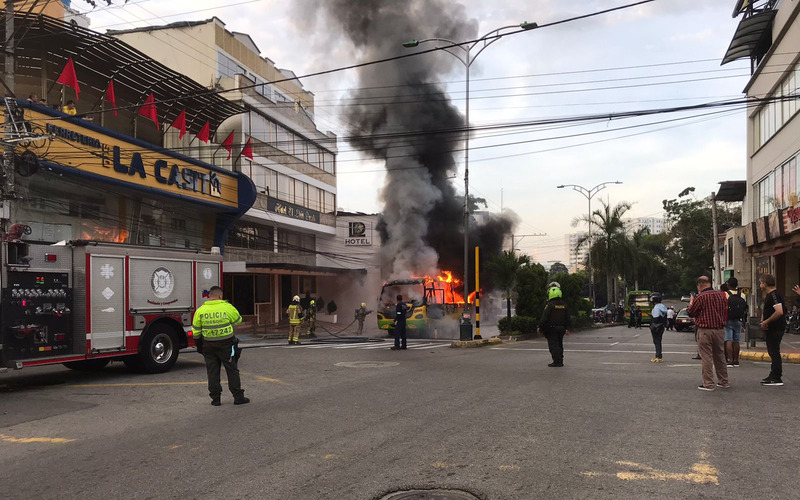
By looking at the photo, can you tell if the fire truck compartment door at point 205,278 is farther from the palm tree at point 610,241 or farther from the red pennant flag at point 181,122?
the palm tree at point 610,241

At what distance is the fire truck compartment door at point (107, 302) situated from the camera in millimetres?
9984

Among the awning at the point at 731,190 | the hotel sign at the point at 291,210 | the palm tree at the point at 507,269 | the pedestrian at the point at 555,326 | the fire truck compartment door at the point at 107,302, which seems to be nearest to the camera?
the fire truck compartment door at the point at 107,302

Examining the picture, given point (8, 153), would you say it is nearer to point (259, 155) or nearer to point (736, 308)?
point (259, 155)

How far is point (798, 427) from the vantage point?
5781mm

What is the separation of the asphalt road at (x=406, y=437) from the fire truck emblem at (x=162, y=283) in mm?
1854

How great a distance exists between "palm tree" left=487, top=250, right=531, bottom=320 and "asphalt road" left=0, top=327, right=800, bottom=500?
13965 millimetres

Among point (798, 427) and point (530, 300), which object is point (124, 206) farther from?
point (798, 427)

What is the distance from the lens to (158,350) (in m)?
11.1

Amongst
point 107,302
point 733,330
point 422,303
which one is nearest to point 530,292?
point 422,303

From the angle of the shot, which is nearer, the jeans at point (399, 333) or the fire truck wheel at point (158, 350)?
the fire truck wheel at point (158, 350)

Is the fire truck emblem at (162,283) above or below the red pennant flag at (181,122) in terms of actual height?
below

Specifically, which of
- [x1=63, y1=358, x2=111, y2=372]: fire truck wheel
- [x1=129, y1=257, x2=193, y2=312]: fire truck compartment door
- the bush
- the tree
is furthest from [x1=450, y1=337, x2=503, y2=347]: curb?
[x1=63, y1=358, x2=111, y2=372]: fire truck wheel

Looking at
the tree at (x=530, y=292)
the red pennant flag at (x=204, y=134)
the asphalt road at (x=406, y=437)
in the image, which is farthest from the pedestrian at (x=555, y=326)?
the red pennant flag at (x=204, y=134)

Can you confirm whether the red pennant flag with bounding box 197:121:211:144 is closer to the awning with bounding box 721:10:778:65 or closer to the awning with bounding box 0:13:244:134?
the awning with bounding box 0:13:244:134
